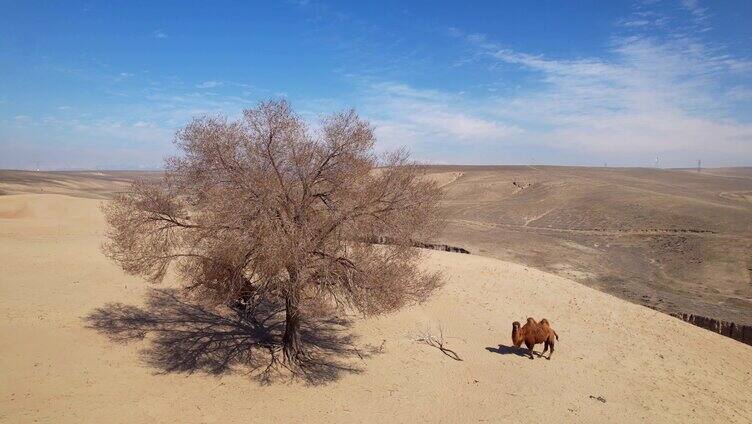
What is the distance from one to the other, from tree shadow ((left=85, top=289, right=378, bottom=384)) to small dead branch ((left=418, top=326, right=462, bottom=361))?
183 cm

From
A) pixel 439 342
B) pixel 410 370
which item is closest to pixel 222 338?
pixel 410 370

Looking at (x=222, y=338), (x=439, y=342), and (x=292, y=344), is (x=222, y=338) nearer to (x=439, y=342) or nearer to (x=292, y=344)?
(x=292, y=344)

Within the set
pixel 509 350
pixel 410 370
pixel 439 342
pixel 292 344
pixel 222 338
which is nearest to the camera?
pixel 292 344

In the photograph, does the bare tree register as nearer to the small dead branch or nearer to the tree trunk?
the tree trunk

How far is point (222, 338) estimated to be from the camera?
1380 cm

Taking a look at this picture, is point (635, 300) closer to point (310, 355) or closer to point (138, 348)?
point (310, 355)

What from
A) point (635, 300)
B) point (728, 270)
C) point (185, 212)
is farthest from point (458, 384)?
point (728, 270)

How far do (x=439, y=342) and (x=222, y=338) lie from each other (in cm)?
672

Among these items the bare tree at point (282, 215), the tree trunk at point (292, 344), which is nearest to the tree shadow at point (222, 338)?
the tree trunk at point (292, 344)

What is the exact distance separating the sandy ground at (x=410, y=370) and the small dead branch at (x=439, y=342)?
0.25 meters

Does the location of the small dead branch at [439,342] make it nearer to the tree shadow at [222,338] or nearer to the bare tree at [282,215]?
the tree shadow at [222,338]

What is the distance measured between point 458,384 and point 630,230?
3460cm

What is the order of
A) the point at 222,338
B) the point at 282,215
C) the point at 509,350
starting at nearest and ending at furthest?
the point at 282,215 < the point at 222,338 < the point at 509,350

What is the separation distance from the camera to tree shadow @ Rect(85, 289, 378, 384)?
1212cm
